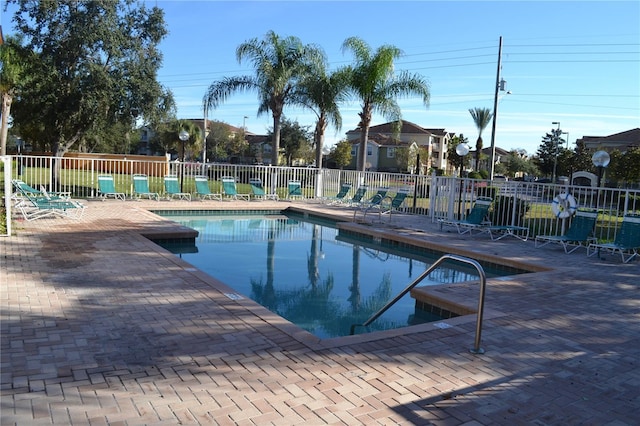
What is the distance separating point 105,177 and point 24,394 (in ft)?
46.8

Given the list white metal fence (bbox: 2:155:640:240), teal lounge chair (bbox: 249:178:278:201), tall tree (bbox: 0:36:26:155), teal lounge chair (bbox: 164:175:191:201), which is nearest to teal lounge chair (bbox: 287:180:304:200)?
teal lounge chair (bbox: 249:178:278:201)

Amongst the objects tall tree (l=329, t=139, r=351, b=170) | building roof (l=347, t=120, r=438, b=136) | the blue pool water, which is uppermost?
building roof (l=347, t=120, r=438, b=136)

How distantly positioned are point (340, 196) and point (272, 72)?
621 cm

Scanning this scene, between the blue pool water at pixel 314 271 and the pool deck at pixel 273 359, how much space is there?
110cm

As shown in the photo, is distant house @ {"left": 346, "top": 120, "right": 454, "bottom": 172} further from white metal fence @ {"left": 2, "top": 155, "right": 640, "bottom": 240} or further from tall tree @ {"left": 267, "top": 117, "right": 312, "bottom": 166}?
white metal fence @ {"left": 2, "top": 155, "right": 640, "bottom": 240}

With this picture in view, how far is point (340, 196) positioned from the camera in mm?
19203

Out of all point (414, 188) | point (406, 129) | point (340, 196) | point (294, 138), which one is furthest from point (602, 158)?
point (406, 129)

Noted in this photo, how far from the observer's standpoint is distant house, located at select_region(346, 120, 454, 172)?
6438cm

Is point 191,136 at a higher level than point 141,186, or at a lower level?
higher

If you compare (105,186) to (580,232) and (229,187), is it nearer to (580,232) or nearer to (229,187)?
(229,187)

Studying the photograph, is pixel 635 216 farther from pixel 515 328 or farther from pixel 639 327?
pixel 515 328

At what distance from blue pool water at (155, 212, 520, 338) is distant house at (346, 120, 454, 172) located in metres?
48.7

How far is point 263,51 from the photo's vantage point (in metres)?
21.5

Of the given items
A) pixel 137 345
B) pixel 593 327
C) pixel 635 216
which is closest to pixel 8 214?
pixel 137 345
